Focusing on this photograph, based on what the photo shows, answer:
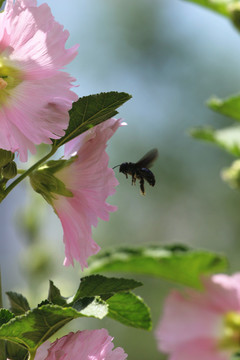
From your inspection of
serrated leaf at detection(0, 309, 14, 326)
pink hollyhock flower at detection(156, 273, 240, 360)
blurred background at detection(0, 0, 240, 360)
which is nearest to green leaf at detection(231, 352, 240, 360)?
pink hollyhock flower at detection(156, 273, 240, 360)

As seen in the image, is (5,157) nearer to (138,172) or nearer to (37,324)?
(37,324)

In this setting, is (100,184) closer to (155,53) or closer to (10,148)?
(10,148)

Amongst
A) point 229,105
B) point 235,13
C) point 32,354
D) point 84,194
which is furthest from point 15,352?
point 235,13

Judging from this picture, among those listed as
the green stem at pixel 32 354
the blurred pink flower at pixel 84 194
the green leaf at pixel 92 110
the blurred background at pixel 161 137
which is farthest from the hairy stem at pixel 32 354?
the blurred background at pixel 161 137

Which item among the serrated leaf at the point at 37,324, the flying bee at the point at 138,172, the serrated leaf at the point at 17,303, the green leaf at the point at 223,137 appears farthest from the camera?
the green leaf at the point at 223,137

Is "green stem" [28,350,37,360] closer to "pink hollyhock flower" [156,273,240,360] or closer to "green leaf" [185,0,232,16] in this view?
"pink hollyhock flower" [156,273,240,360]

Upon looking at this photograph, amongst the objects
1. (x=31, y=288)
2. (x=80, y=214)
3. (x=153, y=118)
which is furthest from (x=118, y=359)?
(x=153, y=118)

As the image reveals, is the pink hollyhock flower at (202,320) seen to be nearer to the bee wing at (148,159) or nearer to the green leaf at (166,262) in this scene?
the green leaf at (166,262)
